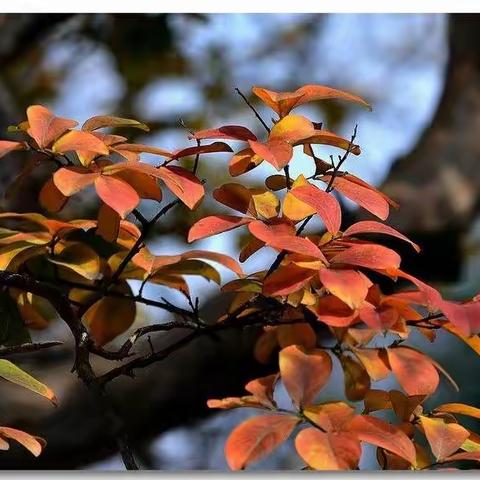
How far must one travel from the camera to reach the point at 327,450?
1.67 ft

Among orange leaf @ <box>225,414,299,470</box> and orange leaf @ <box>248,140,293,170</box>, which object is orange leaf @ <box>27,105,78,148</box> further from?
orange leaf @ <box>225,414,299,470</box>

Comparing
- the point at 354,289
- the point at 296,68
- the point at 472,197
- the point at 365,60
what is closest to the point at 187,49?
the point at 296,68

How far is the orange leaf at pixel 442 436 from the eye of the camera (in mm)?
577

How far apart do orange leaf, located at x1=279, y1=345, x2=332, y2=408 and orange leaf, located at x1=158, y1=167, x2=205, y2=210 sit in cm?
12

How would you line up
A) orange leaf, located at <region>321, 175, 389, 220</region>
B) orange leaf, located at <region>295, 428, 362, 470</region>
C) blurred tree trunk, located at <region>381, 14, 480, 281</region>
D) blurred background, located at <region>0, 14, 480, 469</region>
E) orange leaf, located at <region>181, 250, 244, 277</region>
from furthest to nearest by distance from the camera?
blurred tree trunk, located at <region>381, 14, 480, 281</region>, blurred background, located at <region>0, 14, 480, 469</region>, orange leaf, located at <region>181, 250, 244, 277</region>, orange leaf, located at <region>321, 175, 389, 220</region>, orange leaf, located at <region>295, 428, 362, 470</region>

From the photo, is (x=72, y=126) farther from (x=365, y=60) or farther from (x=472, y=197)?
(x=365, y=60)

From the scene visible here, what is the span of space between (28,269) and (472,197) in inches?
38.3

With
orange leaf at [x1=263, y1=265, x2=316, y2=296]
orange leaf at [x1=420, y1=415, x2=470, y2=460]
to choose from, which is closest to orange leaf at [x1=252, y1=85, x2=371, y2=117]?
orange leaf at [x1=263, y1=265, x2=316, y2=296]

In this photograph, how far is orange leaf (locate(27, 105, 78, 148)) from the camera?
1.99 ft

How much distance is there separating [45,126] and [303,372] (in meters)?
0.24

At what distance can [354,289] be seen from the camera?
546 millimetres

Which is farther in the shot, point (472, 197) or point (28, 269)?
point (472, 197)

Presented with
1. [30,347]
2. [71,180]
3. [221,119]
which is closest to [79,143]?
[71,180]
